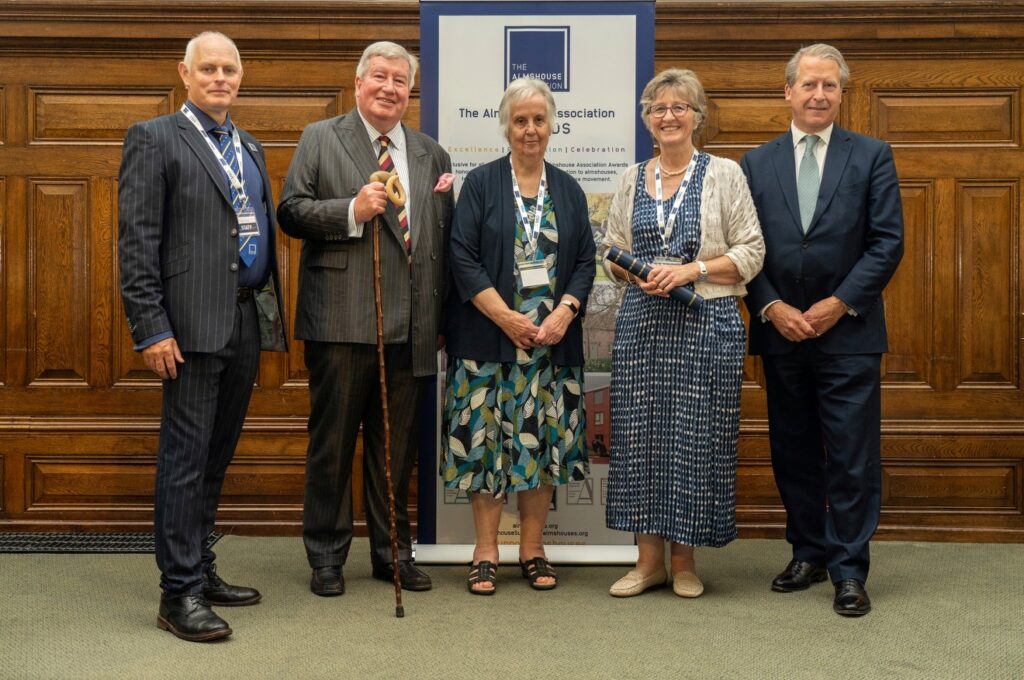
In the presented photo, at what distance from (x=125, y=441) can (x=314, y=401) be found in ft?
4.76

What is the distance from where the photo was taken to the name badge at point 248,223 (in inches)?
115

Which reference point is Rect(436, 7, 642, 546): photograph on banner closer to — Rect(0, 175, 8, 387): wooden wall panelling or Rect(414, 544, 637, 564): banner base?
Rect(414, 544, 637, 564): banner base

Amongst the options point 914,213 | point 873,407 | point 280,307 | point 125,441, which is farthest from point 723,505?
point 125,441

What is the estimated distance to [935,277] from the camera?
13.8ft

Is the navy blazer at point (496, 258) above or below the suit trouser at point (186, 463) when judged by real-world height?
above

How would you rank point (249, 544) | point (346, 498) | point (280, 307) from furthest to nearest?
point (249, 544) → point (346, 498) → point (280, 307)

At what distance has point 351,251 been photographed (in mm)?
3162

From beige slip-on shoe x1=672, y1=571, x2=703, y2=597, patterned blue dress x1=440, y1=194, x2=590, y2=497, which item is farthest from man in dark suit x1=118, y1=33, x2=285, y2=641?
beige slip-on shoe x1=672, y1=571, x2=703, y2=597

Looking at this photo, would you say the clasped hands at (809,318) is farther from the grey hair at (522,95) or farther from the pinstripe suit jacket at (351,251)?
the pinstripe suit jacket at (351,251)

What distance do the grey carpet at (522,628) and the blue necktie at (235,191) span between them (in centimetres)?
108

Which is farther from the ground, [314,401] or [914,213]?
[914,213]

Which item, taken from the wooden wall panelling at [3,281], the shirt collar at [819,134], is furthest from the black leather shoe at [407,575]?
the wooden wall panelling at [3,281]

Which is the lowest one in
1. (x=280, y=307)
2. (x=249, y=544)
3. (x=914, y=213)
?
(x=249, y=544)

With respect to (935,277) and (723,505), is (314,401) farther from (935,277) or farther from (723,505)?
(935,277)
